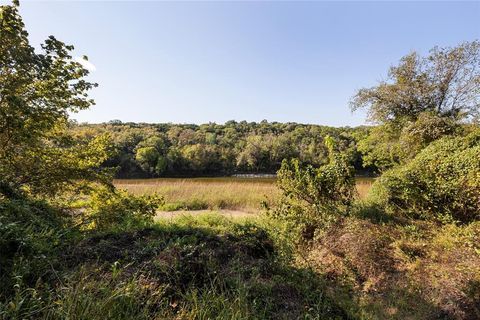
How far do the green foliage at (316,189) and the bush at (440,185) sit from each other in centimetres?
140

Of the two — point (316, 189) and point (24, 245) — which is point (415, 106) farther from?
point (24, 245)

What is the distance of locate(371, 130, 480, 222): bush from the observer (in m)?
A: 6.19

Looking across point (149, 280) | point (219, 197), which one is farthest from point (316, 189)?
point (219, 197)

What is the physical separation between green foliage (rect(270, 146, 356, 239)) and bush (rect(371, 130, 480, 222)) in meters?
1.40

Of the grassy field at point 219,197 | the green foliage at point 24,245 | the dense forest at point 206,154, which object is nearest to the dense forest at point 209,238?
the green foliage at point 24,245

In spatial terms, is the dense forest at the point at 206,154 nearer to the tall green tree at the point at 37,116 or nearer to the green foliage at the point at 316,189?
the green foliage at the point at 316,189

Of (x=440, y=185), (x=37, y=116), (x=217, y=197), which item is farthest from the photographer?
(x=217, y=197)

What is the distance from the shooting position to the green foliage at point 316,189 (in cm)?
657

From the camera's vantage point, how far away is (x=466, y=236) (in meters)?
5.07

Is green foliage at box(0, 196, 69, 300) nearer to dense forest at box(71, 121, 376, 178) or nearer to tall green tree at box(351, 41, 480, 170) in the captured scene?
tall green tree at box(351, 41, 480, 170)

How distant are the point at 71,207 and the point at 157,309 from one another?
4088 millimetres

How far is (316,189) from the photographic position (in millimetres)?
6688

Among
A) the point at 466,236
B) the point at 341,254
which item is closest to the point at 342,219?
the point at 341,254

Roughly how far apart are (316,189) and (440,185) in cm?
311
